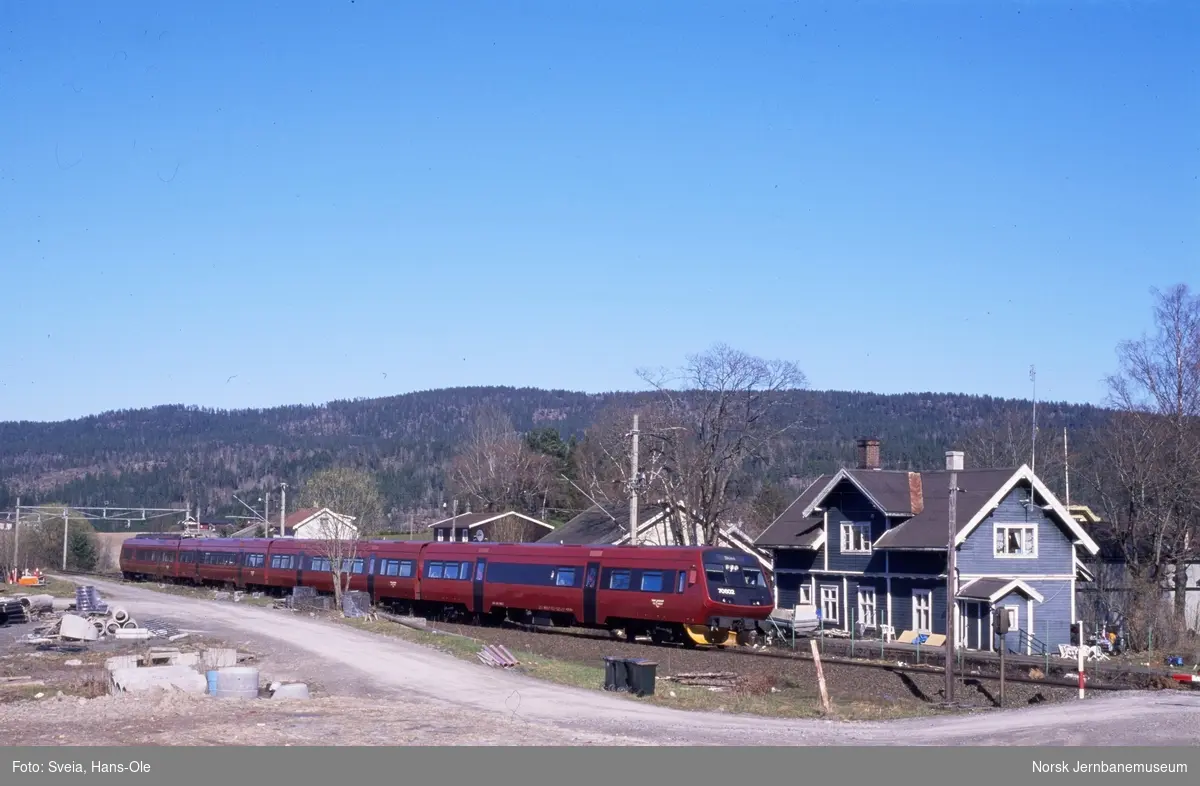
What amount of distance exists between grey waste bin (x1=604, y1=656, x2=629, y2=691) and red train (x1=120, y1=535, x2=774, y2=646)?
9.51 m

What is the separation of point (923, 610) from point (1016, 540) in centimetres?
451

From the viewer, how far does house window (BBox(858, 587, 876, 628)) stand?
142 ft

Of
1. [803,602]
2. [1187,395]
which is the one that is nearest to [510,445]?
[803,602]

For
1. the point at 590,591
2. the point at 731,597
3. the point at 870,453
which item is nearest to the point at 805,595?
the point at 870,453

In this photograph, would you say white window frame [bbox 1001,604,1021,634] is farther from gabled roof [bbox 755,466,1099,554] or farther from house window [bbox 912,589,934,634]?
gabled roof [bbox 755,466,1099,554]

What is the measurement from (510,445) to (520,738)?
94.9 metres

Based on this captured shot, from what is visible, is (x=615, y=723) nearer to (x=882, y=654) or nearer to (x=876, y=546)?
(x=882, y=654)

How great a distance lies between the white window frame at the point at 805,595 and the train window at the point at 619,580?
49.0ft

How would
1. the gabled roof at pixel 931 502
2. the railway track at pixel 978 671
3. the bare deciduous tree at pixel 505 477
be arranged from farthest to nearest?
1. the bare deciduous tree at pixel 505 477
2. the gabled roof at pixel 931 502
3. the railway track at pixel 978 671

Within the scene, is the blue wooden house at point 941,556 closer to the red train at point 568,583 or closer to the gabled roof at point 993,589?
the gabled roof at point 993,589

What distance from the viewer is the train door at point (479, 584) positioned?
38594 millimetres

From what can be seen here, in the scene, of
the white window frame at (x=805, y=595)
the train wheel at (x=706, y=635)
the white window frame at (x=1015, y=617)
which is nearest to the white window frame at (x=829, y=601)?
the white window frame at (x=805, y=595)

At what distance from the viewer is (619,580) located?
3356 cm

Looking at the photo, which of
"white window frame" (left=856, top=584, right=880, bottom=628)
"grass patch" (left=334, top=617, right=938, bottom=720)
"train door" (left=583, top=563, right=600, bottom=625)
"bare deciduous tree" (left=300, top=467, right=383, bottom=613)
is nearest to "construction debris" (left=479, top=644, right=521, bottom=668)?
Result: "grass patch" (left=334, top=617, right=938, bottom=720)
